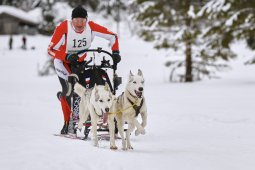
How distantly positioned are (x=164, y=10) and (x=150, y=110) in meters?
9.93

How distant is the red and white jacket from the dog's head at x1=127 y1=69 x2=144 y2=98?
4.15 ft

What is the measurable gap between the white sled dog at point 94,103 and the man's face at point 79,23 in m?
0.93

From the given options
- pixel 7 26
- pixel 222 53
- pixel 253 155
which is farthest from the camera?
pixel 7 26

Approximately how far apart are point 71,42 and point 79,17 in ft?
1.61

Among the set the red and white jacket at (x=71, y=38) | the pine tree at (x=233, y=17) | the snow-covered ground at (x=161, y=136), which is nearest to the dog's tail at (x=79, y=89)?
the red and white jacket at (x=71, y=38)

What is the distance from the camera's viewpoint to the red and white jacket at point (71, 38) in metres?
7.55

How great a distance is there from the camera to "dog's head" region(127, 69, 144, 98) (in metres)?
6.37

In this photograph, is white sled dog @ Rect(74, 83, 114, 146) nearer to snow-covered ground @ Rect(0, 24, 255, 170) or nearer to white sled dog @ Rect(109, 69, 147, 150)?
white sled dog @ Rect(109, 69, 147, 150)

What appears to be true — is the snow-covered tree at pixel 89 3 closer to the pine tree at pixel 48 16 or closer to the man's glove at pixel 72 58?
the pine tree at pixel 48 16

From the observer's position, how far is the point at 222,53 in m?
22.5

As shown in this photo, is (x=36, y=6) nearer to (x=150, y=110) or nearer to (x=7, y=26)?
(x=7, y=26)

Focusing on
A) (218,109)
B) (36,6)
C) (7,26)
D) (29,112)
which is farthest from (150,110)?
(36,6)

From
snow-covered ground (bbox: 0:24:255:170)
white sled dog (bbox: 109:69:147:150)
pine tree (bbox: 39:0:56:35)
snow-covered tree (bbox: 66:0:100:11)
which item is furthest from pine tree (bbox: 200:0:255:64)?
snow-covered tree (bbox: 66:0:100:11)

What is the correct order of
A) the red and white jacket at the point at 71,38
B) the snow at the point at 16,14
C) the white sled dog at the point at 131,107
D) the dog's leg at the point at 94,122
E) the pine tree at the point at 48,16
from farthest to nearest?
the snow at the point at 16,14, the pine tree at the point at 48,16, the red and white jacket at the point at 71,38, the dog's leg at the point at 94,122, the white sled dog at the point at 131,107
